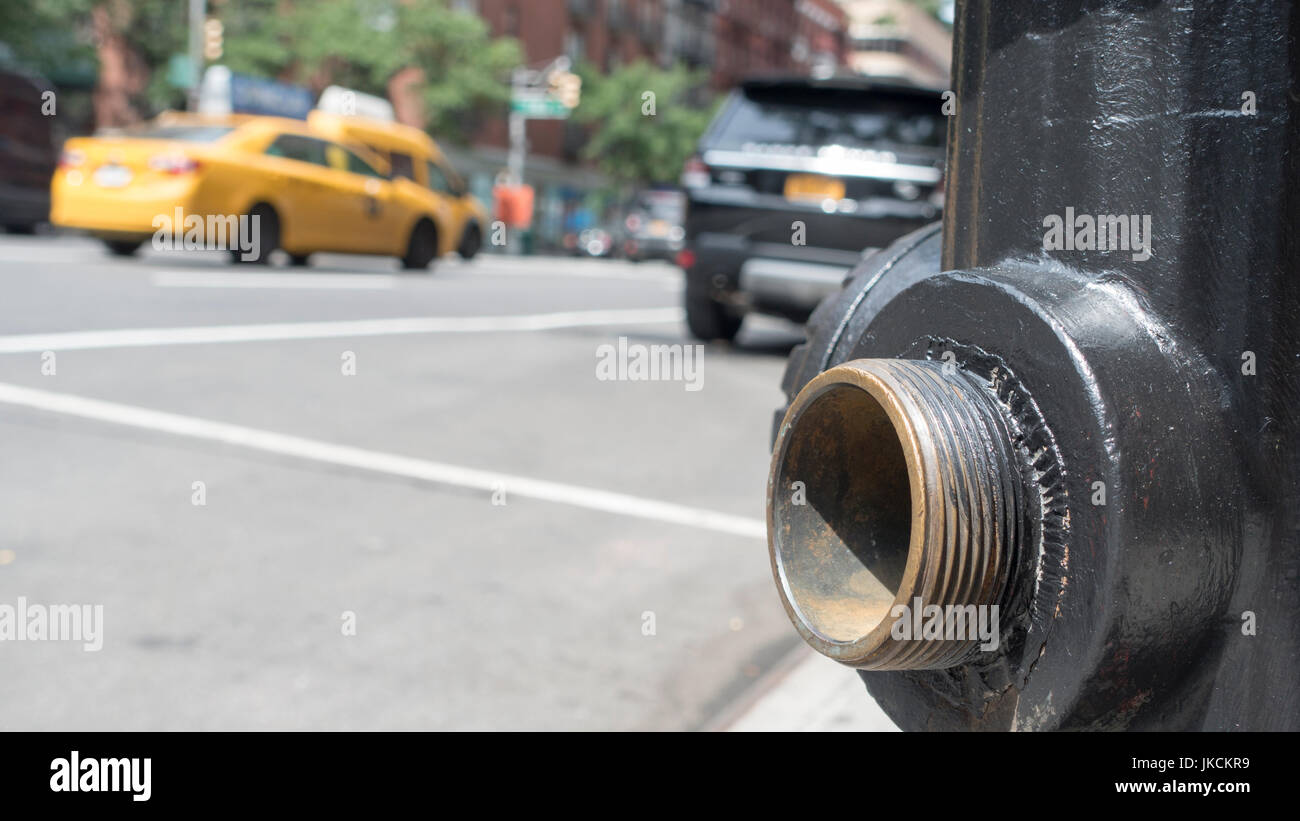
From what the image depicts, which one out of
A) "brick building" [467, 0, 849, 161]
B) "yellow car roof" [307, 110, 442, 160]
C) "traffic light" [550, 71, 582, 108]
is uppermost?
"brick building" [467, 0, 849, 161]

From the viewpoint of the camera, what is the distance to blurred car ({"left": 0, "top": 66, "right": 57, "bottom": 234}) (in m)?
20.2

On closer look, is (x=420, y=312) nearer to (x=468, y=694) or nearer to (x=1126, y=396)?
(x=468, y=694)

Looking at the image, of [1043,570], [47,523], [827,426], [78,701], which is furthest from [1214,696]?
[47,523]

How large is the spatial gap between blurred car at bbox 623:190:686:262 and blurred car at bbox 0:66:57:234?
15973 millimetres

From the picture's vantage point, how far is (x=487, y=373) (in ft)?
26.5

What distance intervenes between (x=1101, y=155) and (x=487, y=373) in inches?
274

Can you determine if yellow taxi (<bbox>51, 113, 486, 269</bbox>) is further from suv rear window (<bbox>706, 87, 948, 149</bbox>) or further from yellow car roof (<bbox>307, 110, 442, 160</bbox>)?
suv rear window (<bbox>706, 87, 948, 149</bbox>)

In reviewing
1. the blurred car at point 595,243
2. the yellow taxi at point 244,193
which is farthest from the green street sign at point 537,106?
the yellow taxi at point 244,193

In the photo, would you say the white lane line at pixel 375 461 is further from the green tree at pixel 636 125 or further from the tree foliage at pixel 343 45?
the green tree at pixel 636 125

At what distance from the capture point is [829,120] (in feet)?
29.4

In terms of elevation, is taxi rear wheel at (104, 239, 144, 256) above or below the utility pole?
below

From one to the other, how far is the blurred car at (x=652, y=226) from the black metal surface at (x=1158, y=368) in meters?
32.3

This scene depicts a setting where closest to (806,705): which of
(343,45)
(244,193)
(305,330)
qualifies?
(305,330)

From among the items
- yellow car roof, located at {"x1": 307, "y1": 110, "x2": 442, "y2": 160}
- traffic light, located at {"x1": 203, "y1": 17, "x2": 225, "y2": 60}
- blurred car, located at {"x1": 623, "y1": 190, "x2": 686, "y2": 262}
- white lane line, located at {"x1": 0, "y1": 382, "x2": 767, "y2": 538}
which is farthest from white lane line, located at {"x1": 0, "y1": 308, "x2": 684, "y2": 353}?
traffic light, located at {"x1": 203, "y1": 17, "x2": 225, "y2": 60}
